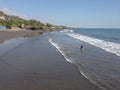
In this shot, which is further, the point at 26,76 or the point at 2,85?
the point at 26,76

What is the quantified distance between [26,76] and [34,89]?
8.28 feet

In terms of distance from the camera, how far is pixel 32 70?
14.2 meters

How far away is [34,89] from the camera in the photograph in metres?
10.1

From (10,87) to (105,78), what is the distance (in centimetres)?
520

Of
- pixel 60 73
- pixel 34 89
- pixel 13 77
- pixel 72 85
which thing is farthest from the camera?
pixel 60 73

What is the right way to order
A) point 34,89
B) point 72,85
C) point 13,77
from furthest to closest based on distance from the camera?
point 13,77 < point 72,85 < point 34,89

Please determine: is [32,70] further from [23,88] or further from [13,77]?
[23,88]

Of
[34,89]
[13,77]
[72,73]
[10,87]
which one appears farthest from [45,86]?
[72,73]

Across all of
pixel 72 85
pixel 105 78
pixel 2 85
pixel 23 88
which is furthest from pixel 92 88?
pixel 2 85

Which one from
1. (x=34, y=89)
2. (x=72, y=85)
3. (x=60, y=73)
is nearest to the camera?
(x=34, y=89)

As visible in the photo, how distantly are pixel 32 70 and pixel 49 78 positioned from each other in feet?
7.43

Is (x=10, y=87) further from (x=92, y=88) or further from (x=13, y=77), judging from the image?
(x=92, y=88)

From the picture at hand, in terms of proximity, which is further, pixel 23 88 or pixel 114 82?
pixel 114 82

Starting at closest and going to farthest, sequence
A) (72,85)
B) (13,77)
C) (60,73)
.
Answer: (72,85) → (13,77) → (60,73)
